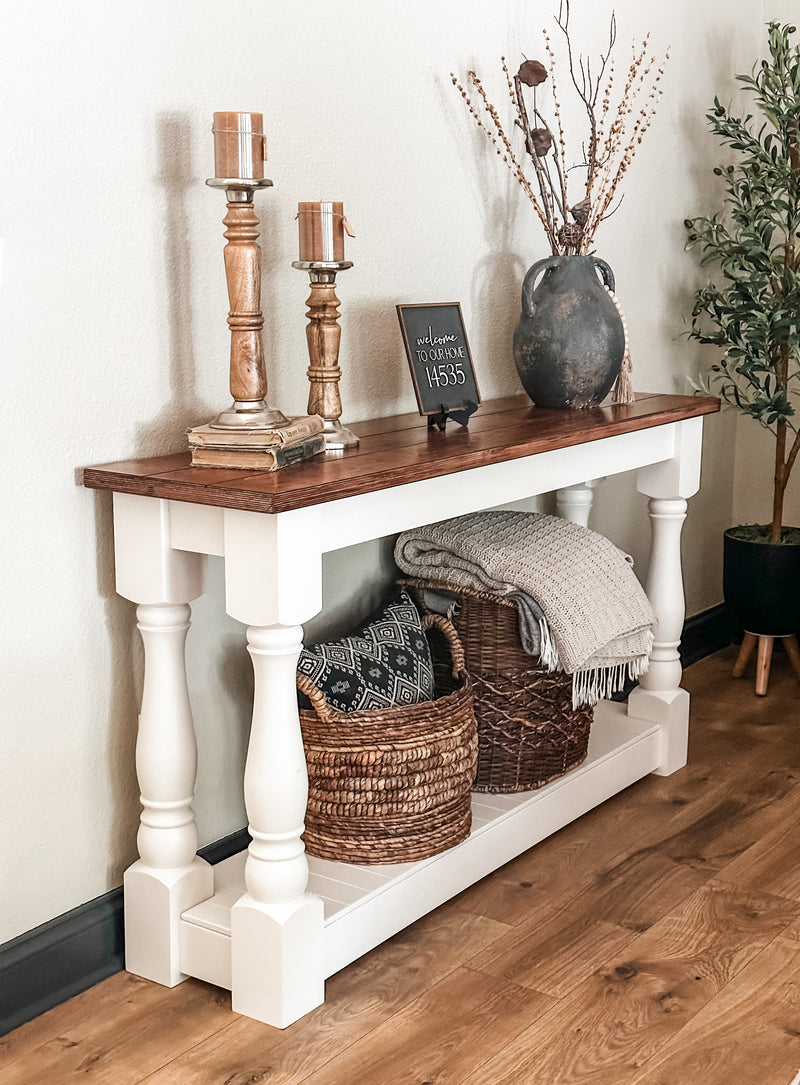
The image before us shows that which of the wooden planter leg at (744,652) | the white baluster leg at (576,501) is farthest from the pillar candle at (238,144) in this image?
the wooden planter leg at (744,652)

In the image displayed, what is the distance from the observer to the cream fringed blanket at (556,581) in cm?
229

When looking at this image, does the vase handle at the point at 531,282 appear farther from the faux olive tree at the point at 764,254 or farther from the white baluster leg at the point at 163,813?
the white baluster leg at the point at 163,813

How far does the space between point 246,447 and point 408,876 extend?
2.56 ft

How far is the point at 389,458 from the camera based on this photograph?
6.31 ft

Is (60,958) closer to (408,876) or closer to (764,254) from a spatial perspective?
(408,876)

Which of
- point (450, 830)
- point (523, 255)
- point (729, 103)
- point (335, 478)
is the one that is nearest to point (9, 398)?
point (335, 478)

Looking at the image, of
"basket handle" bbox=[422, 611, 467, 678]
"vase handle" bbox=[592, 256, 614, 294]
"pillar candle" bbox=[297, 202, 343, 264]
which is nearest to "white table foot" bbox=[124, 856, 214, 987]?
"basket handle" bbox=[422, 611, 467, 678]

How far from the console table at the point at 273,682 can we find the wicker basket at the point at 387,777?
Answer: 0.13ft

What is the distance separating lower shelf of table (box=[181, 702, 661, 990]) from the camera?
1.92 meters

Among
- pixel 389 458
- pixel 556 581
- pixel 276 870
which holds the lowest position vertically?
pixel 276 870

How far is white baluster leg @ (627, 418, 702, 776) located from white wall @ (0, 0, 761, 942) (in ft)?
1.90

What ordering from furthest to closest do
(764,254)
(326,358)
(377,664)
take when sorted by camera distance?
1. (764,254)
2. (377,664)
3. (326,358)

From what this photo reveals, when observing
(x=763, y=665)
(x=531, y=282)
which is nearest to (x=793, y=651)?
(x=763, y=665)

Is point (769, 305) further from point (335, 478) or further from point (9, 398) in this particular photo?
point (9, 398)
